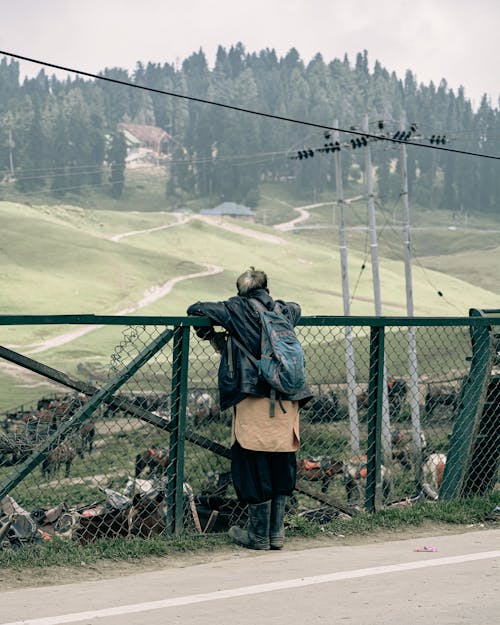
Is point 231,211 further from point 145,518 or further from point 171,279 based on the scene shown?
point 145,518

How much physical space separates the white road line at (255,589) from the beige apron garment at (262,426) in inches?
33.0

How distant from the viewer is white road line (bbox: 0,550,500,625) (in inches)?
189

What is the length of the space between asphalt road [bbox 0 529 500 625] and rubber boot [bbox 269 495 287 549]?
4.1 inches

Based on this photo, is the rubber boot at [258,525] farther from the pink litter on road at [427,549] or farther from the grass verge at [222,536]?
the pink litter on road at [427,549]

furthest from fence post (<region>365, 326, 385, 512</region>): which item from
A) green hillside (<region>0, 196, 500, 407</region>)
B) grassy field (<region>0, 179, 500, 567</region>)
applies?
green hillside (<region>0, 196, 500, 407</region>)

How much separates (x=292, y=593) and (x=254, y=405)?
1.25 metres

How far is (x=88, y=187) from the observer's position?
553 ft

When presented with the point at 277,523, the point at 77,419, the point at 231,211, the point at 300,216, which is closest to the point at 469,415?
the point at 277,523

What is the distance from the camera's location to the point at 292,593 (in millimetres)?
5281

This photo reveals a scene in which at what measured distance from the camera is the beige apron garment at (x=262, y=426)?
6.22 m

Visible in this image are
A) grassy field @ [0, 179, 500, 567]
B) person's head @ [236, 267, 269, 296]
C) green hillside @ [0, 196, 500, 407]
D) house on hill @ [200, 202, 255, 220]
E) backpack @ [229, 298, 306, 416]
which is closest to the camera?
backpack @ [229, 298, 306, 416]

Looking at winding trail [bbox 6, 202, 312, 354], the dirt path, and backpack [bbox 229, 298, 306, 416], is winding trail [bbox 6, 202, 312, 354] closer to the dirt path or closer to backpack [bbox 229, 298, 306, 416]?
the dirt path

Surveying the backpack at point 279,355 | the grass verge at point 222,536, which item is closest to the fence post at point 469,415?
the grass verge at point 222,536

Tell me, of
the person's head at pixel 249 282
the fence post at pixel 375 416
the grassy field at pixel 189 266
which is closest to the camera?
the person's head at pixel 249 282
